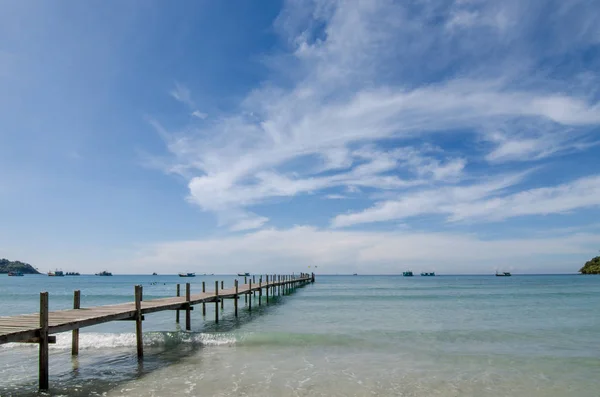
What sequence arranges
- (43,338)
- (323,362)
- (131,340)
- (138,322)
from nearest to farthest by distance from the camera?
(43,338) < (323,362) < (138,322) < (131,340)

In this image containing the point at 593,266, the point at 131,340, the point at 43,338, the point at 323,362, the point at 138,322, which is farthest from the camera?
the point at 593,266

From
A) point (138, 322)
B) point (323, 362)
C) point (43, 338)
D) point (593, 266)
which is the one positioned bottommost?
point (593, 266)

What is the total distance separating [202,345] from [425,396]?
990 cm

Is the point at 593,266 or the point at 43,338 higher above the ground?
the point at 43,338

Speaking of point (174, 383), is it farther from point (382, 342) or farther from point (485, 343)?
point (485, 343)

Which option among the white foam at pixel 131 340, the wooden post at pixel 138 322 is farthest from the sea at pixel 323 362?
the wooden post at pixel 138 322

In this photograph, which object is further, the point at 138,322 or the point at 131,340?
the point at 131,340

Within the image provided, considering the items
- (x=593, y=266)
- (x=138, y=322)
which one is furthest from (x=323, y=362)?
(x=593, y=266)

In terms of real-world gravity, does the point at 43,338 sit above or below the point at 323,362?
above

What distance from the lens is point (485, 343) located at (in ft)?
61.4

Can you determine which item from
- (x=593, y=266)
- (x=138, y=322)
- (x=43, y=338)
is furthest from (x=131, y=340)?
(x=593, y=266)

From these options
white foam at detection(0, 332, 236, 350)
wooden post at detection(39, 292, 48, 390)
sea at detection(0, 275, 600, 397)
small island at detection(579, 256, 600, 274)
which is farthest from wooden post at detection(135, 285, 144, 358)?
small island at detection(579, 256, 600, 274)

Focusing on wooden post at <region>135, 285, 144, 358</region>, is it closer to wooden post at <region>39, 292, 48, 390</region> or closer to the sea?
the sea

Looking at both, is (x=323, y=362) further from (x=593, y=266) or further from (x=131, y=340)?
(x=593, y=266)
